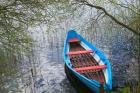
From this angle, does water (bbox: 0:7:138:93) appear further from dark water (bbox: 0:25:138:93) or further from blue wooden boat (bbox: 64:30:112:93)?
blue wooden boat (bbox: 64:30:112:93)

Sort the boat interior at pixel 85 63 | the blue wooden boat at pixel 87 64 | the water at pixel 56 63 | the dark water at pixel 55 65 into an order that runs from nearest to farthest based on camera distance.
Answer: the blue wooden boat at pixel 87 64 < the boat interior at pixel 85 63 < the water at pixel 56 63 < the dark water at pixel 55 65

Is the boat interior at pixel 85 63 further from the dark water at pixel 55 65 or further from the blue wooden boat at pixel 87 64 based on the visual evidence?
the dark water at pixel 55 65

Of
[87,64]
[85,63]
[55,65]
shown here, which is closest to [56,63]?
[55,65]

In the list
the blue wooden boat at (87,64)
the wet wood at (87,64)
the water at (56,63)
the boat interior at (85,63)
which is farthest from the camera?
the water at (56,63)

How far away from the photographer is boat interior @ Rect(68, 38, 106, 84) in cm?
1357

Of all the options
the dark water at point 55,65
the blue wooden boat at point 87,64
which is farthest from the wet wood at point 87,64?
the dark water at point 55,65

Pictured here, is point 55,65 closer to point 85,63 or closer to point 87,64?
point 85,63

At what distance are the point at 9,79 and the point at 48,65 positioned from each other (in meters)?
3.84

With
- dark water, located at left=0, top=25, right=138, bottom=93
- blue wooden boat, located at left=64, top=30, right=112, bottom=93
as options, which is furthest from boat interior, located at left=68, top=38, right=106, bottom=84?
dark water, located at left=0, top=25, right=138, bottom=93

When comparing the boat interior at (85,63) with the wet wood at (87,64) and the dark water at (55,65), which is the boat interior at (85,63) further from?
the dark water at (55,65)

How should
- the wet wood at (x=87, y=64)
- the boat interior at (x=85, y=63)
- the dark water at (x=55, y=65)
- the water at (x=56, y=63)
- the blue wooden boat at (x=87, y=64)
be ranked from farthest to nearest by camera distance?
the dark water at (x=55, y=65) → the water at (x=56, y=63) → the boat interior at (x=85, y=63) → the wet wood at (x=87, y=64) → the blue wooden boat at (x=87, y=64)

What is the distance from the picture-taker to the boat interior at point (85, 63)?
534 inches

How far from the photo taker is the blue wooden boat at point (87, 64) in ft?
40.9

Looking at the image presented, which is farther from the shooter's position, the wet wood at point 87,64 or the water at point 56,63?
the water at point 56,63
